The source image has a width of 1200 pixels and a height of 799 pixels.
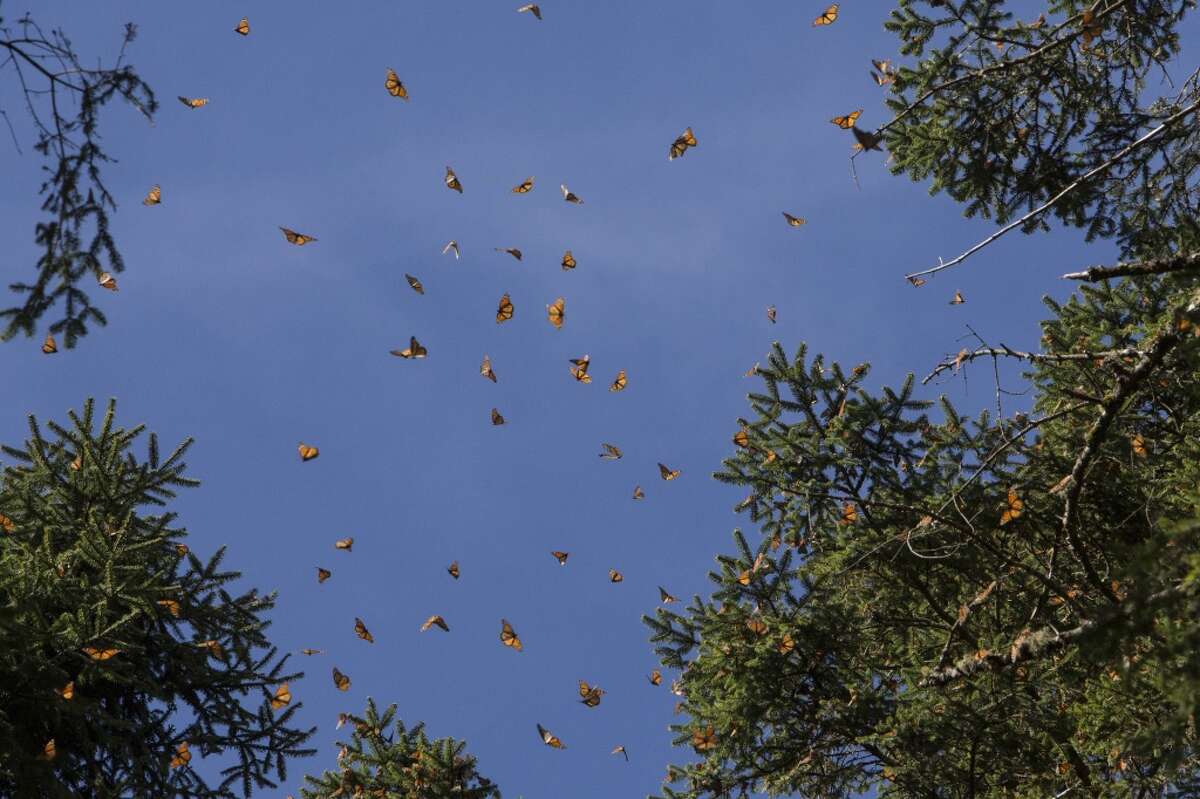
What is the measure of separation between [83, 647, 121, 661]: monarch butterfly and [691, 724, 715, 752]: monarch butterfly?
4.70m

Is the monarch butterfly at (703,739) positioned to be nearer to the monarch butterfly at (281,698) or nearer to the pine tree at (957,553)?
the pine tree at (957,553)

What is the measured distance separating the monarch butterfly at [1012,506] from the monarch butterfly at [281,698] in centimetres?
629

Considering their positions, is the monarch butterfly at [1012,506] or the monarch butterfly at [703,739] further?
the monarch butterfly at [703,739]

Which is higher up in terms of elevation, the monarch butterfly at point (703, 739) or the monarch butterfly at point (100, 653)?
the monarch butterfly at point (100, 653)

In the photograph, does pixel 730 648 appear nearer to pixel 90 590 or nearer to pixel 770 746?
pixel 770 746

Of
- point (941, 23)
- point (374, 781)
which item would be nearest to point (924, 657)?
point (374, 781)

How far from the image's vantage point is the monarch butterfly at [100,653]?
718 centimetres

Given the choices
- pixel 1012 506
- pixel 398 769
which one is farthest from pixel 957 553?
pixel 398 769

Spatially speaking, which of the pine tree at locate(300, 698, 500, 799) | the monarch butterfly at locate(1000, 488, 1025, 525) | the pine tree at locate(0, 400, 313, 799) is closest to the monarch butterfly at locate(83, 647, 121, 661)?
the pine tree at locate(0, 400, 313, 799)

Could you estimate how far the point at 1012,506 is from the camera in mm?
8133

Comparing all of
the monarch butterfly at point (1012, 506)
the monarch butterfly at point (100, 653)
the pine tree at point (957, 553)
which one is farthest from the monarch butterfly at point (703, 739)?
the monarch butterfly at point (100, 653)

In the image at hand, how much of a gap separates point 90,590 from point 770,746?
219 inches

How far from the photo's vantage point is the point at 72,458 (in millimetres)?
9141

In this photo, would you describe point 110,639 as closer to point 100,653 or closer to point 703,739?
point 100,653
